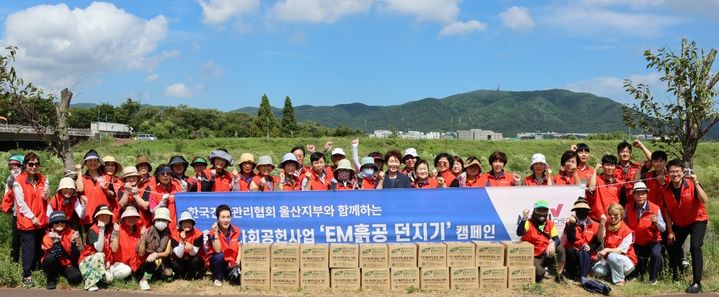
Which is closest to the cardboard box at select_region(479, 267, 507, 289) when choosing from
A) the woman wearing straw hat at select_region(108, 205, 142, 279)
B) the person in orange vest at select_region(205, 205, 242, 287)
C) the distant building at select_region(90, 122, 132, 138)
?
the person in orange vest at select_region(205, 205, 242, 287)

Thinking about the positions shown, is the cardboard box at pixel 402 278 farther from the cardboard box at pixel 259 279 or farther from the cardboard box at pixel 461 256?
the cardboard box at pixel 259 279

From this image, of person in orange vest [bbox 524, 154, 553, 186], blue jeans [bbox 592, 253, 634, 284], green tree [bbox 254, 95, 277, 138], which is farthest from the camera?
green tree [bbox 254, 95, 277, 138]

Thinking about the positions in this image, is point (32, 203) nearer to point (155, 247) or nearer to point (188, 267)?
point (155, 247)

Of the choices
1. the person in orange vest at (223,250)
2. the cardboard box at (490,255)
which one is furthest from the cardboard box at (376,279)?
the person in orange vest at (223,250)

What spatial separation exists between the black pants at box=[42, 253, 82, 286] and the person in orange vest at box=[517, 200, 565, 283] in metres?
5.69

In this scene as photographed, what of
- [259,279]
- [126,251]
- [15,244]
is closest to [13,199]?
[15,244]

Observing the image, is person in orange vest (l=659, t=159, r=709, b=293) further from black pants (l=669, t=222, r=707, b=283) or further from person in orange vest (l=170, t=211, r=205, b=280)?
person in orange vest (l=170, t=211, r=205, b=280)

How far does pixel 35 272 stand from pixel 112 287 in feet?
3.73

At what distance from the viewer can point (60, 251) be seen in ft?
23.6

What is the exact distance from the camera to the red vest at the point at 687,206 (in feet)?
23.4

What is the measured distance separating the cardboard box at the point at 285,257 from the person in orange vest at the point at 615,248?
12.8 ft

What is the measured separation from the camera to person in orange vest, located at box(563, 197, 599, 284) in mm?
7320

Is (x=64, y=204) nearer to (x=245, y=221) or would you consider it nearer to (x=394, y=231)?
(x=245, y=221)

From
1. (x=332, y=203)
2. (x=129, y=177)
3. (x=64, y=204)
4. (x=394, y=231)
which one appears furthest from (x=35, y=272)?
(x=394, y=231)
